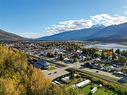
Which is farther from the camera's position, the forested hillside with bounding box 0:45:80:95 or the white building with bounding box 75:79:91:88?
the white building with bounding box 75:79:91:88

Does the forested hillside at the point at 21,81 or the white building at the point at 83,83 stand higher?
the forested hillside at the point at 21,81

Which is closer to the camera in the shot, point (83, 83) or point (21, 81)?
point (21, 81)

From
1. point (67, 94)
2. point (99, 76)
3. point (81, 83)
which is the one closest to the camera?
point (67, 94)

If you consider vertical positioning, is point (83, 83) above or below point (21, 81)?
below

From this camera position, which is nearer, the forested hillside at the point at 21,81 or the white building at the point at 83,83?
the forested hillside at the point at 21,81

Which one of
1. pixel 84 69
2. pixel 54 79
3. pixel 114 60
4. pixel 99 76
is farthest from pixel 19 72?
pixel 114 60

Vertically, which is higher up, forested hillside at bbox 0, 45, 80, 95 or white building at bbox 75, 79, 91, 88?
forested hillside at bbox 0, 45, 80, 95

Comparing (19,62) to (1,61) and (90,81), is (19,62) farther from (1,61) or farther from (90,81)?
(90,81)

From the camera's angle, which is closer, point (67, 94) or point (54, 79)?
point (67, 94)
